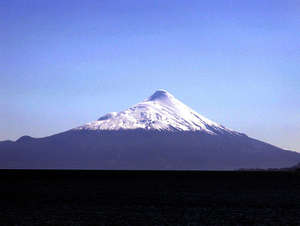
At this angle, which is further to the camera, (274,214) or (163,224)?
(274,214)

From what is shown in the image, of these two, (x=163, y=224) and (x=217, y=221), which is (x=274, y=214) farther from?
(x=163, y=224)

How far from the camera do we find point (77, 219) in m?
39.6

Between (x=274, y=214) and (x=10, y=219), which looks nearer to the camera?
(x=10, y=219)

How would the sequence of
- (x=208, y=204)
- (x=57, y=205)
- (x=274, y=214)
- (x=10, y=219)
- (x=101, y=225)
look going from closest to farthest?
1. (x=101, y=225)
2. (x=10, y=219)
3. (x=274, y=214)
4. (x=57, y=205)
5. (x=208, y=204)

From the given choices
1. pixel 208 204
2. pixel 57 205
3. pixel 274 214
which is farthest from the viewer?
pixel 208 204

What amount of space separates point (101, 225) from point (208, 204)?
65.6 ft

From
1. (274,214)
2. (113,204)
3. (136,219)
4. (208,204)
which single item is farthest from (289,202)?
(136,219)

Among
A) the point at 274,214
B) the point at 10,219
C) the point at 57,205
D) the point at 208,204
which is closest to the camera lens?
the point at 10,219

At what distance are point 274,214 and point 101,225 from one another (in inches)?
600

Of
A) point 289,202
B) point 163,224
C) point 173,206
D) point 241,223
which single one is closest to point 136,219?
point 163,224

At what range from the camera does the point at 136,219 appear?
40.2 metres

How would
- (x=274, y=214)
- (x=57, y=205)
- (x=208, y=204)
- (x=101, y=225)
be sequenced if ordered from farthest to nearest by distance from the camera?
(x=208, y=204) < (x=57, y=205) < (x=274, y=214) < (x=101, y=225)

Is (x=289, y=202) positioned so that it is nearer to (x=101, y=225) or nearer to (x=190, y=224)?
(x=190, y=224)

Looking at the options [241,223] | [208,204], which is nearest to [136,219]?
[241,223]
